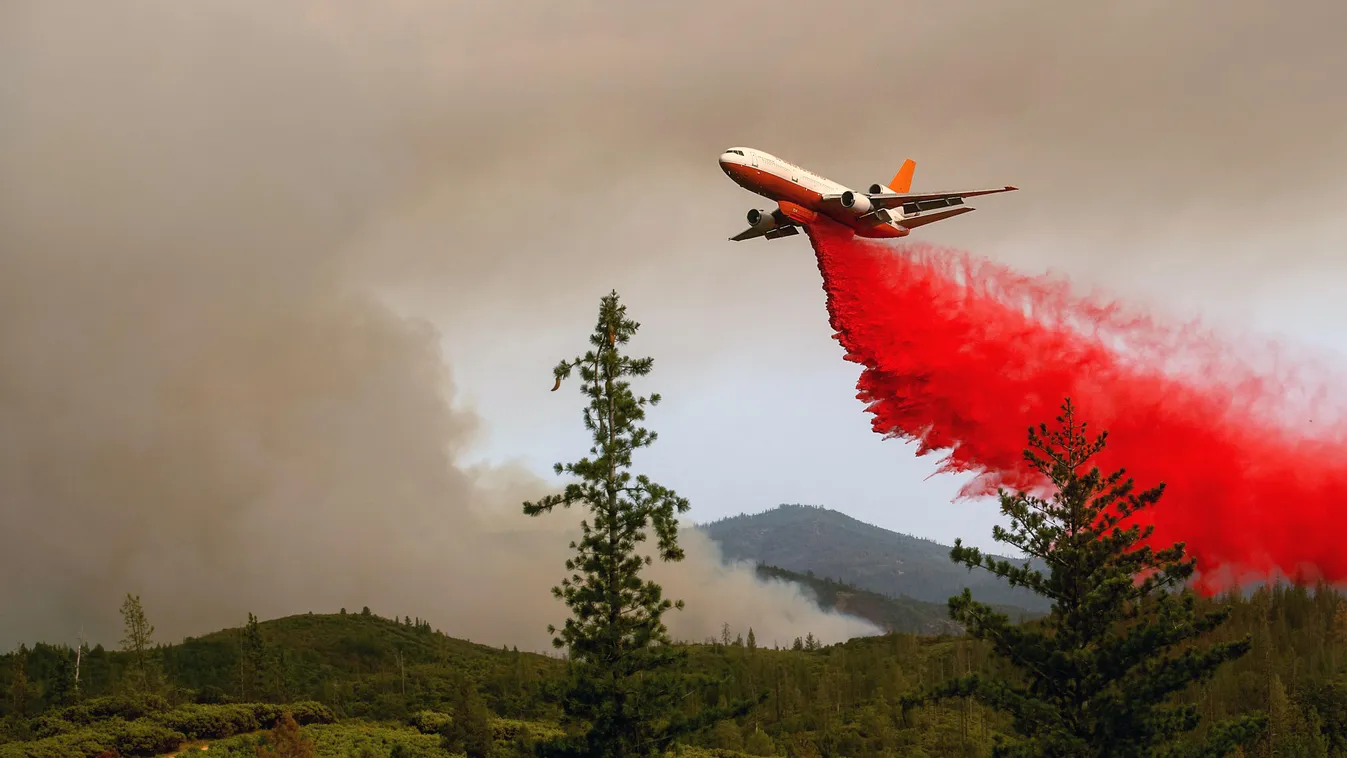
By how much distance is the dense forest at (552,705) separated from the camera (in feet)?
206

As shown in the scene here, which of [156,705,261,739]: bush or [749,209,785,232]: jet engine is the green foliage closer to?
[156,705,261,739]: bush

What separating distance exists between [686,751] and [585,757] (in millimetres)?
42494

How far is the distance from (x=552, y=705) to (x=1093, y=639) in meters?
26.3

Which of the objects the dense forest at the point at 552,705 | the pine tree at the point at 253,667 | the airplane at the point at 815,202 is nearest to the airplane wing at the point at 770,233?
the airplane at the point at 815,202

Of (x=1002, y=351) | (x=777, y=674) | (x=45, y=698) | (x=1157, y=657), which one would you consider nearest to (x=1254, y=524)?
(x=1002, y=351)

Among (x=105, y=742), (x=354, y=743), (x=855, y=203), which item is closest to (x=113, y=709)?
(x=105, y=742)

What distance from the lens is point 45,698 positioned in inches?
4756

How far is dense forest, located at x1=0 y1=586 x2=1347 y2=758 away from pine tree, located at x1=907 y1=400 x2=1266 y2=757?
1.81 metres

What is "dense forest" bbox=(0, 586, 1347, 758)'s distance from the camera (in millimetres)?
62844

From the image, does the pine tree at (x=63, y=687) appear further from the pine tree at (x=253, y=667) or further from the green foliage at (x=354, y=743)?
the green foliage at (x=354, y=743)

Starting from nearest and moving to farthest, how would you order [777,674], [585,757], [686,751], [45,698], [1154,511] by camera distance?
[585,757] → [1154,511] → [686,751] → [45,698] → [777,674]

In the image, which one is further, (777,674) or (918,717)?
Result: (777,674)

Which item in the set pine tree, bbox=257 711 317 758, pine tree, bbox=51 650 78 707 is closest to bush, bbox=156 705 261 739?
pine tree, bbox=257 711 317 758

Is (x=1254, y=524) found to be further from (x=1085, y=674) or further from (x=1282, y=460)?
(x=1085, y=674)
